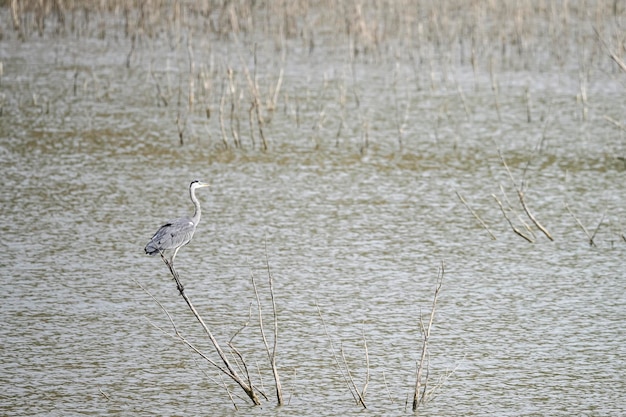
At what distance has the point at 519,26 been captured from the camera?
1227 centimetres

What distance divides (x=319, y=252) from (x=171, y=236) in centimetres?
151

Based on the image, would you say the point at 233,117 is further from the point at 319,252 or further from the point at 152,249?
the point at 152,249

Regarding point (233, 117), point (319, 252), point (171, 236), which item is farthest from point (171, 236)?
point (233, 117)

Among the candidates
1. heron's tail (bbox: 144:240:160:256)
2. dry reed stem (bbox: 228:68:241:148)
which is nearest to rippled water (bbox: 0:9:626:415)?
dry reed stem (bbox: 228:68:241:148)

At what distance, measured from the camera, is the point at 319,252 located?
6574 millimetres

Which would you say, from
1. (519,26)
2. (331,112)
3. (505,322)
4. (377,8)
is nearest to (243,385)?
(505,322)

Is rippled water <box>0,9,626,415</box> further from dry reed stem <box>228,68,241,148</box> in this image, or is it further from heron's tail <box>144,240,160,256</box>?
heron's tail <box>144,240,160,256</box>

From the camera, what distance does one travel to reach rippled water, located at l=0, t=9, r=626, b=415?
4.62 metres

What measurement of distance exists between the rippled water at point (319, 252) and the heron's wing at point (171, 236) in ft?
1.21

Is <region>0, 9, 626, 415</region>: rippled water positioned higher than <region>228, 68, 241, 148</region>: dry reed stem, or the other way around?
<region>228, 68, 241, 148</region>: dry reed stem

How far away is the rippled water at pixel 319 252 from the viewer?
182 inches

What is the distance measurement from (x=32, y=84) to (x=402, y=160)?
4208 millimetres

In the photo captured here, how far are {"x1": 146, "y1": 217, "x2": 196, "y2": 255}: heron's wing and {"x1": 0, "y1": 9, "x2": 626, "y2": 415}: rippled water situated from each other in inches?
14.5

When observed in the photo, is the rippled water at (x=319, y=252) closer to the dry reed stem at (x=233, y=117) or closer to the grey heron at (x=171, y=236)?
the dry reed stem at (x=233, y=117)
